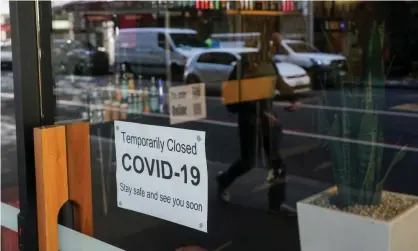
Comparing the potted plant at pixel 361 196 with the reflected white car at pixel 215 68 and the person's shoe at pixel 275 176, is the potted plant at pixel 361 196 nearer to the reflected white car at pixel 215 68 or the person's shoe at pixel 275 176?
the person's shoe at pixel 275 176

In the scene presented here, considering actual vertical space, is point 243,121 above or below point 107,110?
below

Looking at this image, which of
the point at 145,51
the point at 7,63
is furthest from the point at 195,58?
the point at 7,63

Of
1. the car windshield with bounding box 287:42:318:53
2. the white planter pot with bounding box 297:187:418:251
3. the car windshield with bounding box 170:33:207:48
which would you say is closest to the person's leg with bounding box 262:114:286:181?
the white planter pot with bounding box 297:187:418:251

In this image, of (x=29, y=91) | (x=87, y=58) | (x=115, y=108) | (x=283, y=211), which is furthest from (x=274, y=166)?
(x=87, y=58)

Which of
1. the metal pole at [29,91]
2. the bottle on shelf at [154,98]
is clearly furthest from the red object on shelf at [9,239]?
the bottle on shelf at [154,98]

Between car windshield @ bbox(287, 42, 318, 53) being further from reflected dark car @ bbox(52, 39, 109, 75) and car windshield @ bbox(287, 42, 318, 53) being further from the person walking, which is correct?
the person walking

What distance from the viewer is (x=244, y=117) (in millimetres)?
5246

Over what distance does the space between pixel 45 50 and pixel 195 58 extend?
9645 millimetres

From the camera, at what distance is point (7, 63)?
2311mm

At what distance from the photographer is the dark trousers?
16.3 ft

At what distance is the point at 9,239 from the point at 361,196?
4.63ft

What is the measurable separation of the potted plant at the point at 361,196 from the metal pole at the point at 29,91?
3.14 ft

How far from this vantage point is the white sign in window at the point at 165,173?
5.80 ft

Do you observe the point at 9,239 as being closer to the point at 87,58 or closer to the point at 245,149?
the point at 245,149
